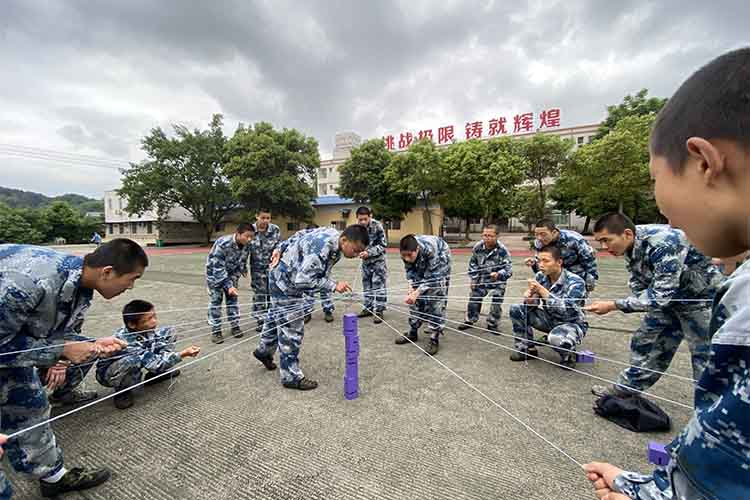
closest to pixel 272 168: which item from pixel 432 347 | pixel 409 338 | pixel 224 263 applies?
pixel 224 263

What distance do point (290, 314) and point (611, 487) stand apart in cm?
287

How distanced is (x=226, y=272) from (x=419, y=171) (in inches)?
649

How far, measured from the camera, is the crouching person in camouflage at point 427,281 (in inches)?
177

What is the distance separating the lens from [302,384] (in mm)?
3307

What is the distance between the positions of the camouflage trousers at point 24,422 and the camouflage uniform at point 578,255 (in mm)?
4750

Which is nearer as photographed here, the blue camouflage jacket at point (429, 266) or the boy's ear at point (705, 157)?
the boy's ear at point (705, 157)

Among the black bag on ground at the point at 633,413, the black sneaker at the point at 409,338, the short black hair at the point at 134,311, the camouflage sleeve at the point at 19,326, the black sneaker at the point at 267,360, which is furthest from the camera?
the black sneaker at the point at 409,338

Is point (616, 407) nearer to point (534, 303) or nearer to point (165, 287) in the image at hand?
point (534, 303)

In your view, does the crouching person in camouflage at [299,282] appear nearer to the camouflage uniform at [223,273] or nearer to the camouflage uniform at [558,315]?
the camouflage uniform at [223,273]

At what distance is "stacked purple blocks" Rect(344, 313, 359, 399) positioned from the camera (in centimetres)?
297

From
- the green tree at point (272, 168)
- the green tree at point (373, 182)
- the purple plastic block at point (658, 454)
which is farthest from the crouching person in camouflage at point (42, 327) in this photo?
the green tree at point (272, 168)

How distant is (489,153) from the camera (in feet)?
59.4

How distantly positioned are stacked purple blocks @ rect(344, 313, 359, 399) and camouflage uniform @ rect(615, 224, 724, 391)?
6.87ft

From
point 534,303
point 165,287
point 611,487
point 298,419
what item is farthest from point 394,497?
point 165,287
